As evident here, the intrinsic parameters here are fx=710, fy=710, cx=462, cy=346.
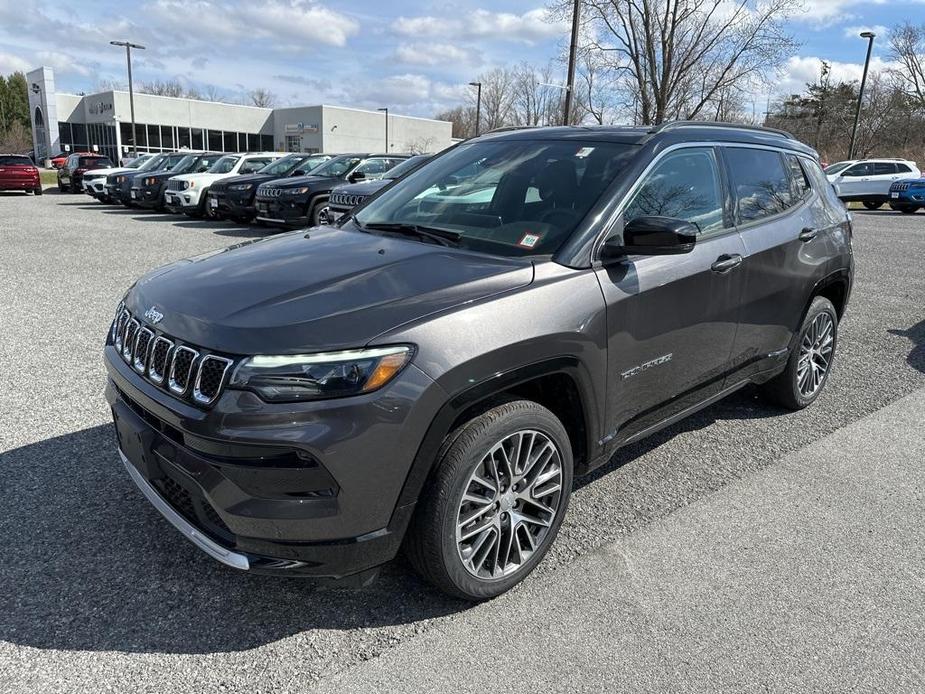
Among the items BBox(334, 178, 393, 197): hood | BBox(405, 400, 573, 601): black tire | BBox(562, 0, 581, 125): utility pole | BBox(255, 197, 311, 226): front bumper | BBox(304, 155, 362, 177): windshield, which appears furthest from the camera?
BBox(562, 0, 581, 125): utility pole

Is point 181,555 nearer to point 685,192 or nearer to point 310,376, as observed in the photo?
point 310,376

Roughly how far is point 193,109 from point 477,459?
212ft

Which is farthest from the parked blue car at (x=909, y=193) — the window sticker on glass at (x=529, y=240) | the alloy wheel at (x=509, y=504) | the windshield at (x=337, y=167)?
the alloy wheel at (x=509, y=504)

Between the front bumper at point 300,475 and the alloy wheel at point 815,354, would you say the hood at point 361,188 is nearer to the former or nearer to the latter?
the alloy wheel at point 815,354

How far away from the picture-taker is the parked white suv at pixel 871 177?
2484 cm

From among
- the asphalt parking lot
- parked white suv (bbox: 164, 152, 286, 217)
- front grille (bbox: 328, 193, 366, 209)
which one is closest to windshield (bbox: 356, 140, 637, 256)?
the asphalt parking lot

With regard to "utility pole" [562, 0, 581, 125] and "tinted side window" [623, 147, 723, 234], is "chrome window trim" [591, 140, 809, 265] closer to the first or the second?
"tinted side window" [623, 147, 723, 234]

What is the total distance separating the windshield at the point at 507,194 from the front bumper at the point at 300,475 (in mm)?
1109


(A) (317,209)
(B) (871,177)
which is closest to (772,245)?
(A) (317,209)

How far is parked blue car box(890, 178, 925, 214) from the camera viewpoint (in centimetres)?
2323

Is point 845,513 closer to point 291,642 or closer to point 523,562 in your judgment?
point 523,562

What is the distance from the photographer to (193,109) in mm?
59438

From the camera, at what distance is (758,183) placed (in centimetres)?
418

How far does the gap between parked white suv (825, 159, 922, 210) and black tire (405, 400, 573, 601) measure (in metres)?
25.9
